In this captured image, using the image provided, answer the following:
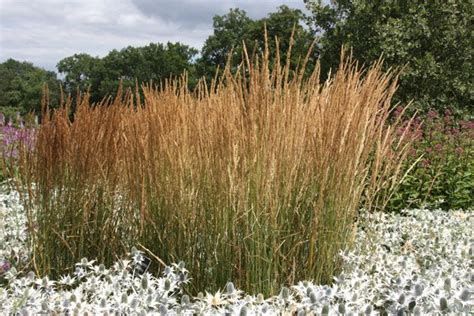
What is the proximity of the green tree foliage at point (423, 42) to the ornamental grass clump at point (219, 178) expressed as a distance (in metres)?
11.0

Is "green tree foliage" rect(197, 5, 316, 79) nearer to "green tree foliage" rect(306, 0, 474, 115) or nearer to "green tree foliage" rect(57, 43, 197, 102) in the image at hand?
"green tree foliage" rect(57, 43, 197, 102)

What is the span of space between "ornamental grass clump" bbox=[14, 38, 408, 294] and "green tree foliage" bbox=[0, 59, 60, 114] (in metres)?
48.5

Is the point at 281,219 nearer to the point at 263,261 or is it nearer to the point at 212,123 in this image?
the point at 263,261

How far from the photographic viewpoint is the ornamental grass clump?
116 inches

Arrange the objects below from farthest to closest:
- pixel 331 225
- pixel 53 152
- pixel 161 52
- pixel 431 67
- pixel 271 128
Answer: pixel 161 52 → pixel 431 67 → pixel 53 152 → pixel 331 225 → pixel 271 128

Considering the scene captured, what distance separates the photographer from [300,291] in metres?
2.72

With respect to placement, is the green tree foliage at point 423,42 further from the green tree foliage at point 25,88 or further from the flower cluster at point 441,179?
the green tree foliage at point 25,88

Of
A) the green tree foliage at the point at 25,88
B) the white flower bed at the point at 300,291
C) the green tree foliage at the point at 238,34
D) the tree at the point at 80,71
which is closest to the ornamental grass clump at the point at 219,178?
the white flower bed at the point at 300,291

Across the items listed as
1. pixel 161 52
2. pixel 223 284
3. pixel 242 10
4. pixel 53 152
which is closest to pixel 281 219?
pixel 223 284

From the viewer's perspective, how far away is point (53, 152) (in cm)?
344

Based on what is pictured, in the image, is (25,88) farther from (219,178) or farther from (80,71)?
(219,178)

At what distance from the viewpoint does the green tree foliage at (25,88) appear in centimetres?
5188

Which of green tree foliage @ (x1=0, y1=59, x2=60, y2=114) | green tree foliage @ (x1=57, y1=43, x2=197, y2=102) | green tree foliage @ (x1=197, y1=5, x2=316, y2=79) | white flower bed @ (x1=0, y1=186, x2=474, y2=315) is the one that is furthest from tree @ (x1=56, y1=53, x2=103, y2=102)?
white flower bed @ (x1=0, y1=186, x2=474, y2=315)

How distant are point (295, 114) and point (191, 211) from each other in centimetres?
75
